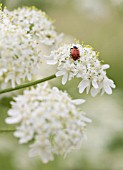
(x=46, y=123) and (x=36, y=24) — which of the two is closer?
(x=46, y=123)

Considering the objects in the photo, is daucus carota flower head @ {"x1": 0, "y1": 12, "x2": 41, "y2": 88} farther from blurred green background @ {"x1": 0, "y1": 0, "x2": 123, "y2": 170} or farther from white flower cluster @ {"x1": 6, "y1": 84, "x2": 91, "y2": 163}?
blurred green background @ {"x1": 0, "y1": 0, "x2": 123, "y2": 170}

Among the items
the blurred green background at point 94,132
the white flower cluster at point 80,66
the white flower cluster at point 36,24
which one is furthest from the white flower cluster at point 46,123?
the blurred green background at point 94,132

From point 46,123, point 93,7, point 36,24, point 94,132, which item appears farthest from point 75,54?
point 93,7

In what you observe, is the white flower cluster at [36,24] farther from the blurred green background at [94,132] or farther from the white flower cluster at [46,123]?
the blurred green background at [94,132]

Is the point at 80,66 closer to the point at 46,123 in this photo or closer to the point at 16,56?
the point at 16,56

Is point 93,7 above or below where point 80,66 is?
above

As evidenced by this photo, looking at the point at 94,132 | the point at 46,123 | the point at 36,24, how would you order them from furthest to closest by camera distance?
1. the point at 94,132
2. the point at 36,24
3. the point at 46,123

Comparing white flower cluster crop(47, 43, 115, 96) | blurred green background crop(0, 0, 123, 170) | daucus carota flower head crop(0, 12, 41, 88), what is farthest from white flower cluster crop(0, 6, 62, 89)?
blurred green background crop(0, 0, 123, 170)
